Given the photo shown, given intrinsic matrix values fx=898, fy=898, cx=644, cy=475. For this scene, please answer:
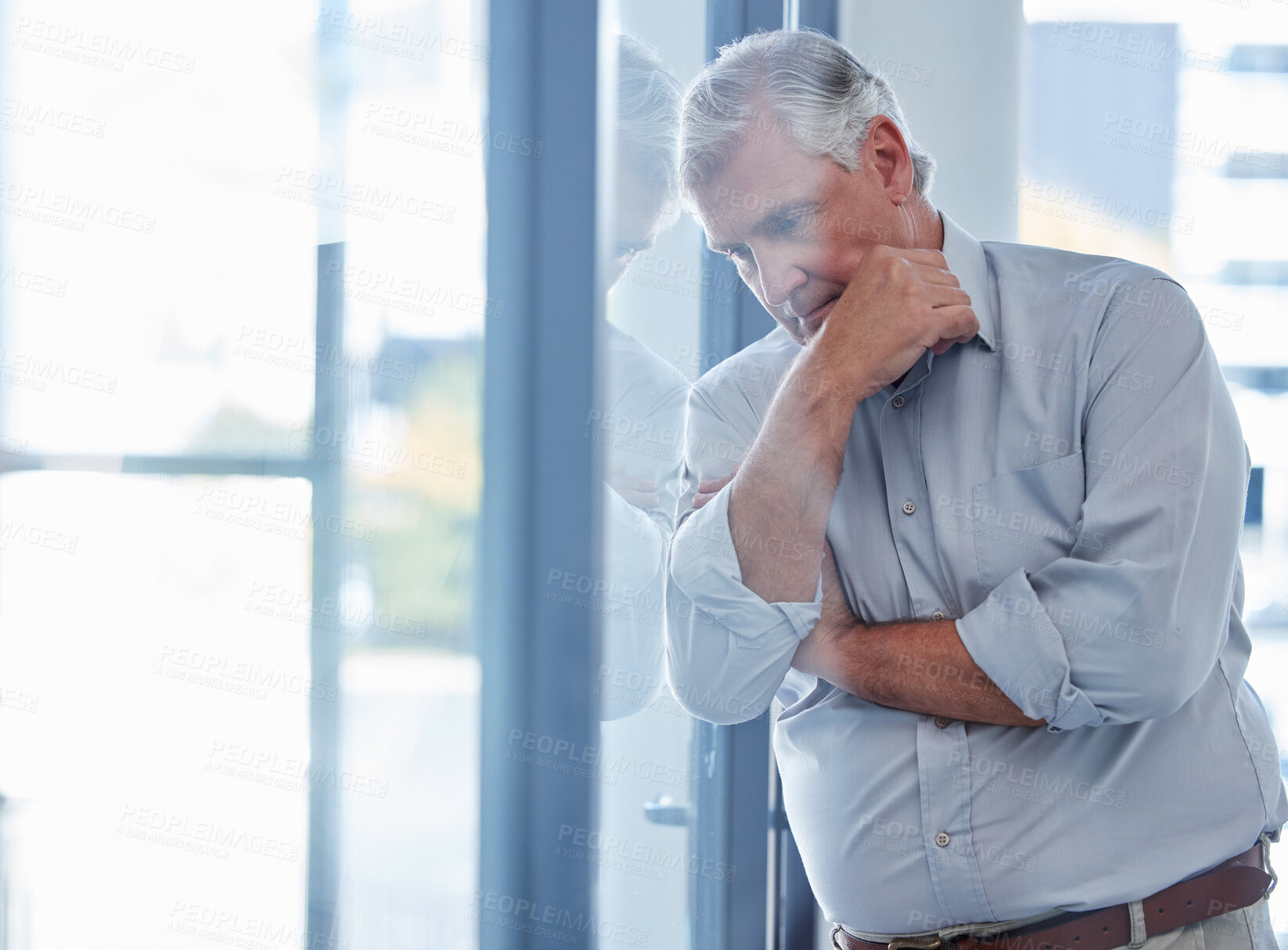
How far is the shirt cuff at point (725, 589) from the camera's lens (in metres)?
0.95

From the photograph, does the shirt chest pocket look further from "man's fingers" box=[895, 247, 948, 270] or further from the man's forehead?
the man's forehead

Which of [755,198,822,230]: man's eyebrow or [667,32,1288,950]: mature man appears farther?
[755,198,822,230]: man's eyebrow

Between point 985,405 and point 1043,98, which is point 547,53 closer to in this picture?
point 985,405

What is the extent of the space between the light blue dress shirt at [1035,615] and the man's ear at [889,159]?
9 centimetres

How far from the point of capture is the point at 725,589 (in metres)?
0.95

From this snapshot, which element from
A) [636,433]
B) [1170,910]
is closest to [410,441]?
[636,433]

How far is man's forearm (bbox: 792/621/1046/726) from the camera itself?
896 mm

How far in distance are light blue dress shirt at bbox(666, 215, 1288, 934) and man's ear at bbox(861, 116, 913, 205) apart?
0.09m

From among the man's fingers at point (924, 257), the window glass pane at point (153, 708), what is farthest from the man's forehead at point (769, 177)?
the window glass pane at point (153, 708)

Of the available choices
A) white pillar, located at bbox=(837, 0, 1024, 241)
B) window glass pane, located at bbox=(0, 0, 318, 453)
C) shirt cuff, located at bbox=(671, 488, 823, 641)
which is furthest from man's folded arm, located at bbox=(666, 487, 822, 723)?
white pillar, located at bbox=(837, 0, 1024, 241)

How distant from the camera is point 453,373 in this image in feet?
3.98

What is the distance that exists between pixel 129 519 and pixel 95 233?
1.12 feet

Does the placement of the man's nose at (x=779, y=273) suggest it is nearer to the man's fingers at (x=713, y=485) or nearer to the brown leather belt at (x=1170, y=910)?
the man's fingers at (x=713, y=485)

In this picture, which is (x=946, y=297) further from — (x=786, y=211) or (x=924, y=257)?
(x=786, y=211)
